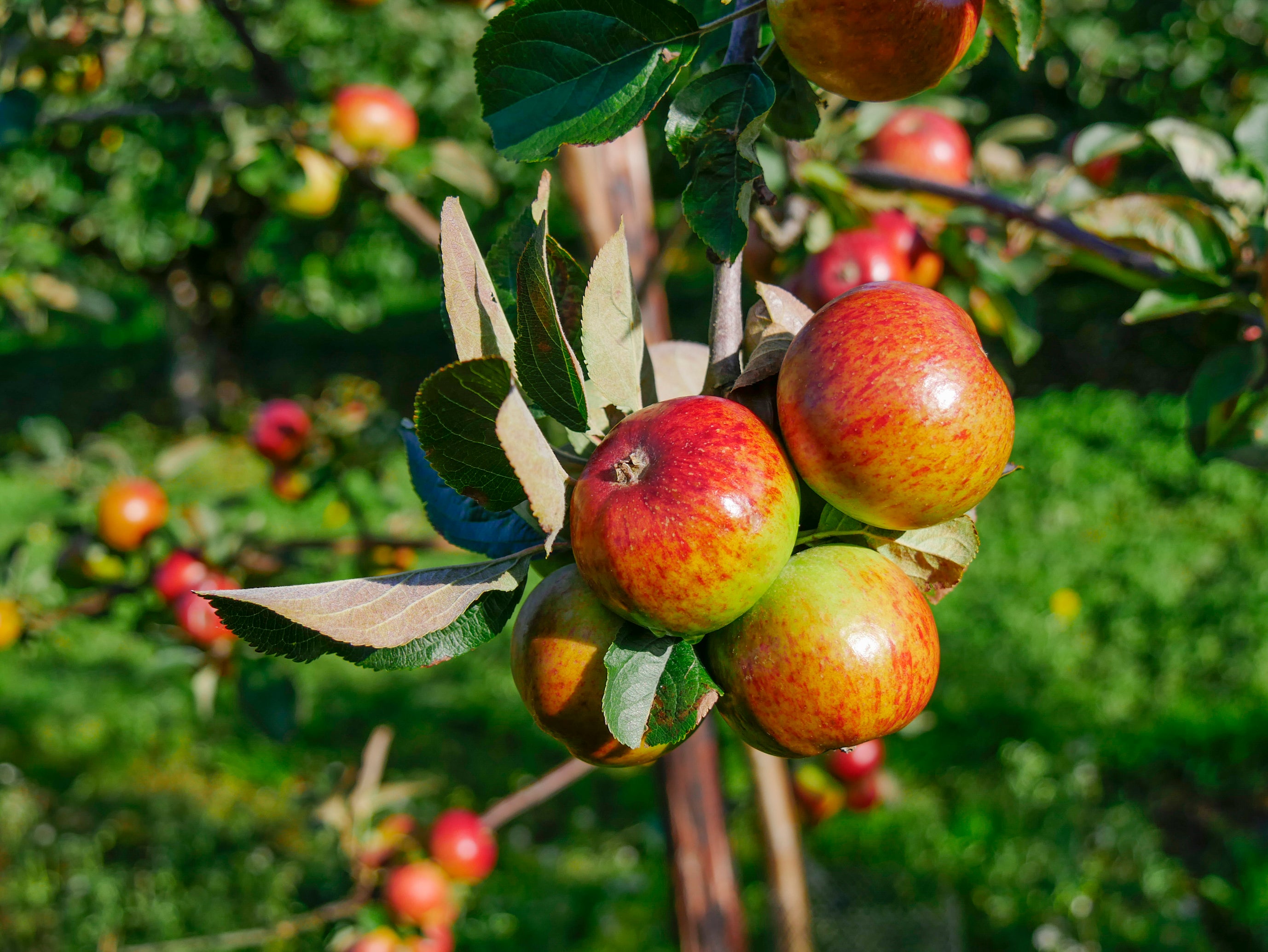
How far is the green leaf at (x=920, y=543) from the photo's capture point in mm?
527

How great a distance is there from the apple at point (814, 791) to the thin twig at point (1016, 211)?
1.24 m

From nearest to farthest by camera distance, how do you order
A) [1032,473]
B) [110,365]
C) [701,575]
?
[701,575] → [1032,473] → [110,365]

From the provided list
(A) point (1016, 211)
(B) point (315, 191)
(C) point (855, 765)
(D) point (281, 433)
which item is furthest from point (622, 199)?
(C) point (855, 765)

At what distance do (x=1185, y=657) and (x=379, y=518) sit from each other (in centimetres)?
337

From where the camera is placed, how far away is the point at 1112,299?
589 centimetres

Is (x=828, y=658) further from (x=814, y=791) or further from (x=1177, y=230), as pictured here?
(x=814, y=791)

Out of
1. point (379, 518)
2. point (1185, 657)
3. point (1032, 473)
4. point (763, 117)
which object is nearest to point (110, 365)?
point (379, 518)

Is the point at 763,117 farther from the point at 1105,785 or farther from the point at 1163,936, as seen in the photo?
the point at 1105,785

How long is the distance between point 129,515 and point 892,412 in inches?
60.8

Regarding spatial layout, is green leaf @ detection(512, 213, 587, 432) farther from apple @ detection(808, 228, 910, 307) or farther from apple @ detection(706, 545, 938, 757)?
apple @ detection(808, 228, 910, 307)

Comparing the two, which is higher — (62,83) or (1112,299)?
(62,83)

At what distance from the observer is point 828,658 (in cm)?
47

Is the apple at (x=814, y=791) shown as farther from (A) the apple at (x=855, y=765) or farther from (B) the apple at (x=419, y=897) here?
(B) the apple at (x=419, y=897)

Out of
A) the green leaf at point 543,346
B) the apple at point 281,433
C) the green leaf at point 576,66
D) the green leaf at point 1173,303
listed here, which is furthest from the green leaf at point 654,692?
the apple at point 281,433
